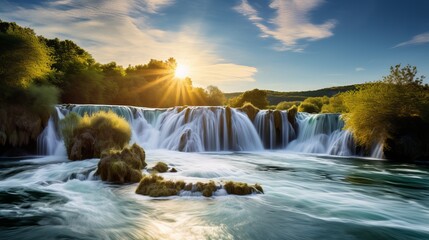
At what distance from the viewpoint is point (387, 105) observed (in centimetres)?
2428

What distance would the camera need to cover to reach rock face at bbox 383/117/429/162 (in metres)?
23.8

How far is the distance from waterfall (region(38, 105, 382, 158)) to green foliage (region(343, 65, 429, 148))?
6.10 ft

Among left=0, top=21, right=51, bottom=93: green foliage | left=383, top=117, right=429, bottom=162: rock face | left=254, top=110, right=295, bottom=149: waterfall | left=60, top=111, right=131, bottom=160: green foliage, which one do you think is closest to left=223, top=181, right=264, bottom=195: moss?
left=60, top=111, right=131, bottom=160: green foliage

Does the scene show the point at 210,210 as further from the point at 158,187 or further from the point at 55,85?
the point at 55,85

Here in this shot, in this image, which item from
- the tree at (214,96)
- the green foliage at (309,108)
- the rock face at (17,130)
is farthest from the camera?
the tree at (214,96)

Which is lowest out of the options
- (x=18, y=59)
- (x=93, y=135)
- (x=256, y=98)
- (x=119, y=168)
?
(x=119, y=168)

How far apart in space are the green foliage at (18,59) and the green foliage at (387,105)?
2365cm

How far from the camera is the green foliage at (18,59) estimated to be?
22.9 metres

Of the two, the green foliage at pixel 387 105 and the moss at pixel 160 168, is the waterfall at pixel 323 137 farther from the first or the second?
the moss at pixel 160 168

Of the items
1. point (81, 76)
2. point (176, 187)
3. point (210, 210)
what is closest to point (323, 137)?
point (176, 187)

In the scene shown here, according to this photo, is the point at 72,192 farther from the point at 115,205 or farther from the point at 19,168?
the point at 19,168

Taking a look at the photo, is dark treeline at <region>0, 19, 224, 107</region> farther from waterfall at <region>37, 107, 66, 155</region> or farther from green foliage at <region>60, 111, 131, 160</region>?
green foliage at <region>60, 111, 131, 160</region>

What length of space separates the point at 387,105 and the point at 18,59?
86.9ft

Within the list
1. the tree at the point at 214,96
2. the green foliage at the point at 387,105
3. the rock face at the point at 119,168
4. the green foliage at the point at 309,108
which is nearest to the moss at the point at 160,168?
the rock face at the point at 119,168
